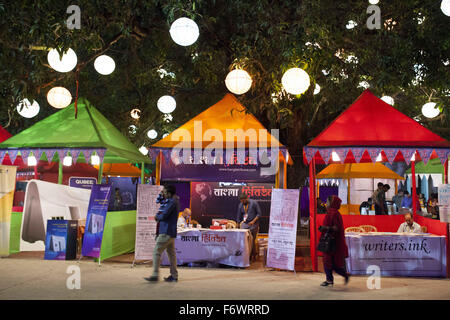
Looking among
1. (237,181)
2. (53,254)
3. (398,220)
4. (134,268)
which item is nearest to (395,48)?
(398,220)

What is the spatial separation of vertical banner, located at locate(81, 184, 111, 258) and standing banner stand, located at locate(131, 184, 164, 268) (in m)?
0.93

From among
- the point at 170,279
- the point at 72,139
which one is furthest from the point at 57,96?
the point at 170,279

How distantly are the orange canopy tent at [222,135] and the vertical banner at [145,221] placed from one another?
1545 millimetres

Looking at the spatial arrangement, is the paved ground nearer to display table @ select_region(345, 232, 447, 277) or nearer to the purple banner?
display table @ select_region(345, 232, 447, 277)

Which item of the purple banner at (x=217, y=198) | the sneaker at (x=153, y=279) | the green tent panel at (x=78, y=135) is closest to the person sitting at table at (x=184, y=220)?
the green tent panel at (x=78, y=135)

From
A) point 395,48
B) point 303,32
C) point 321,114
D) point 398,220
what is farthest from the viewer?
point 321,114

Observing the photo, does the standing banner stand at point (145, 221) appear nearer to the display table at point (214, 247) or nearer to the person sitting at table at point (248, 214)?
the display table at point (214, 247)

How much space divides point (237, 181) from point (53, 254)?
5535mm

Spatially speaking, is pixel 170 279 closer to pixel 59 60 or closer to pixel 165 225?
pixel 165 225

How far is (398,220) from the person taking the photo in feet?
45.5

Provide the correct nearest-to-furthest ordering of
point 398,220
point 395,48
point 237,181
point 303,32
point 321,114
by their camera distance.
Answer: point 303,32
point 395,48
point 398,220
point 237,181
point 321,114

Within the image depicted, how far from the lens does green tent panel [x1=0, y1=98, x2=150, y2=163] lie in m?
13.1

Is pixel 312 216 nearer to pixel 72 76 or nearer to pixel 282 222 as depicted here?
pixel 282 222

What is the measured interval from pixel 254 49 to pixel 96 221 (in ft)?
17.8
